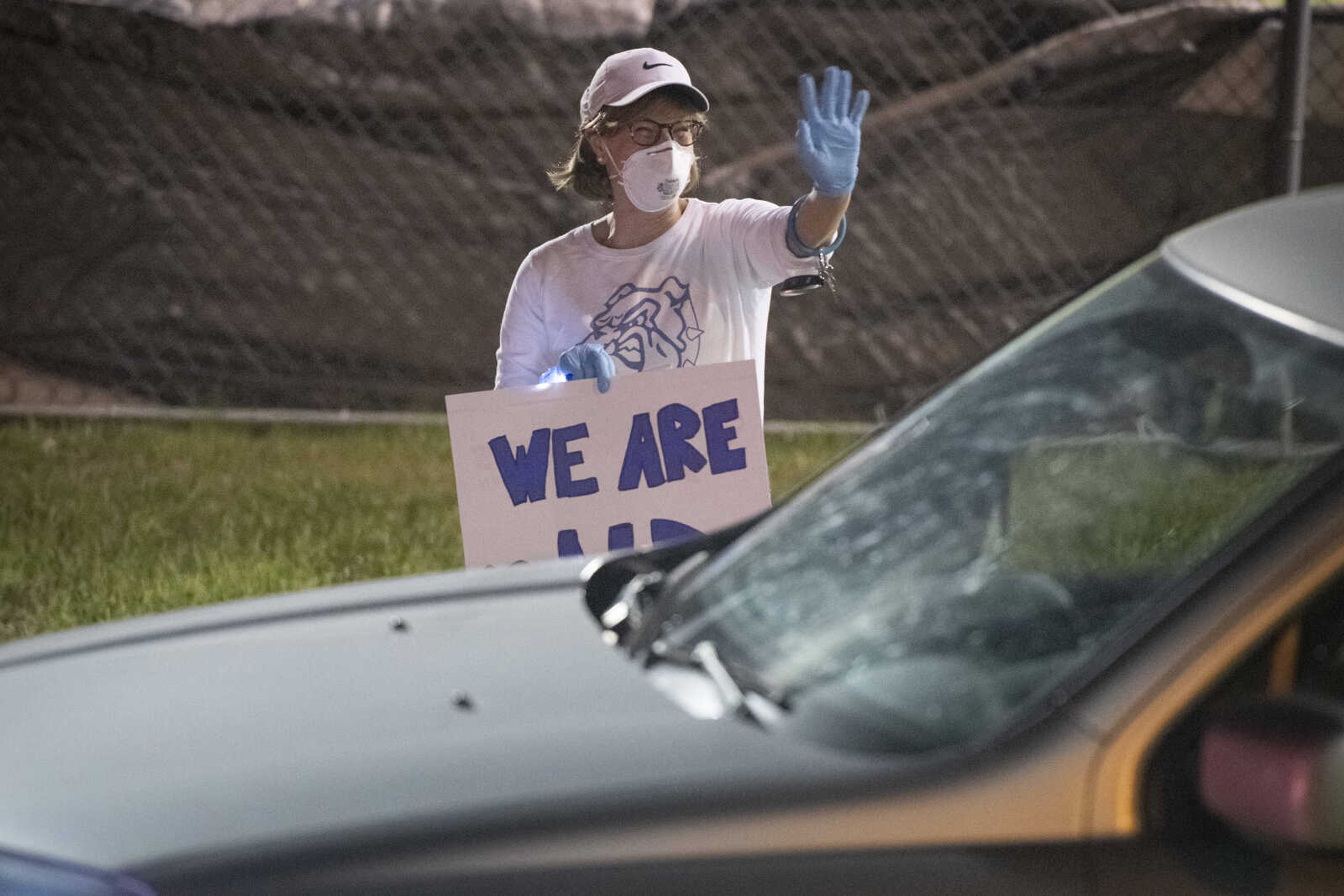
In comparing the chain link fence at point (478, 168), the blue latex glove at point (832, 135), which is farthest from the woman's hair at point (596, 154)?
the chain link fence at point (478, 168)

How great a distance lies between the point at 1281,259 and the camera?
213cm

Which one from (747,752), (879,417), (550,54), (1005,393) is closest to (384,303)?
(550,54)

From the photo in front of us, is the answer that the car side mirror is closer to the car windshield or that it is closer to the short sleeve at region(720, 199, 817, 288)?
the car windshield

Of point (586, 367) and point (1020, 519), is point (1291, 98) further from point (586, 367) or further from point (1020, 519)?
point (1020, 519)

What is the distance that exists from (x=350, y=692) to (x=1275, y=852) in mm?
1061

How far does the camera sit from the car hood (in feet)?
5.67

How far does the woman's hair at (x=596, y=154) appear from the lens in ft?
12.2

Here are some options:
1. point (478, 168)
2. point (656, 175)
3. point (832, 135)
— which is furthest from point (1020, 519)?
point (478, 168)

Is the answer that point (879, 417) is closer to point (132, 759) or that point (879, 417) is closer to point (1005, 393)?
point (1005, 393)

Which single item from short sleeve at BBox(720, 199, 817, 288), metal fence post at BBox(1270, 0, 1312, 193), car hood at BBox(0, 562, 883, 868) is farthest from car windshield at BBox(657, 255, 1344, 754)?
metal fence post at BBox(1270, 0, 1312, 193)

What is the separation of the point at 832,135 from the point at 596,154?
549mm

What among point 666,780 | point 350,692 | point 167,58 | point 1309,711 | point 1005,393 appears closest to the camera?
point 1309,711

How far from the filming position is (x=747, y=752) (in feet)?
5.81

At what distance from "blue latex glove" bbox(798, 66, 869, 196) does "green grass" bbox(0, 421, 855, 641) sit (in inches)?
73.3
